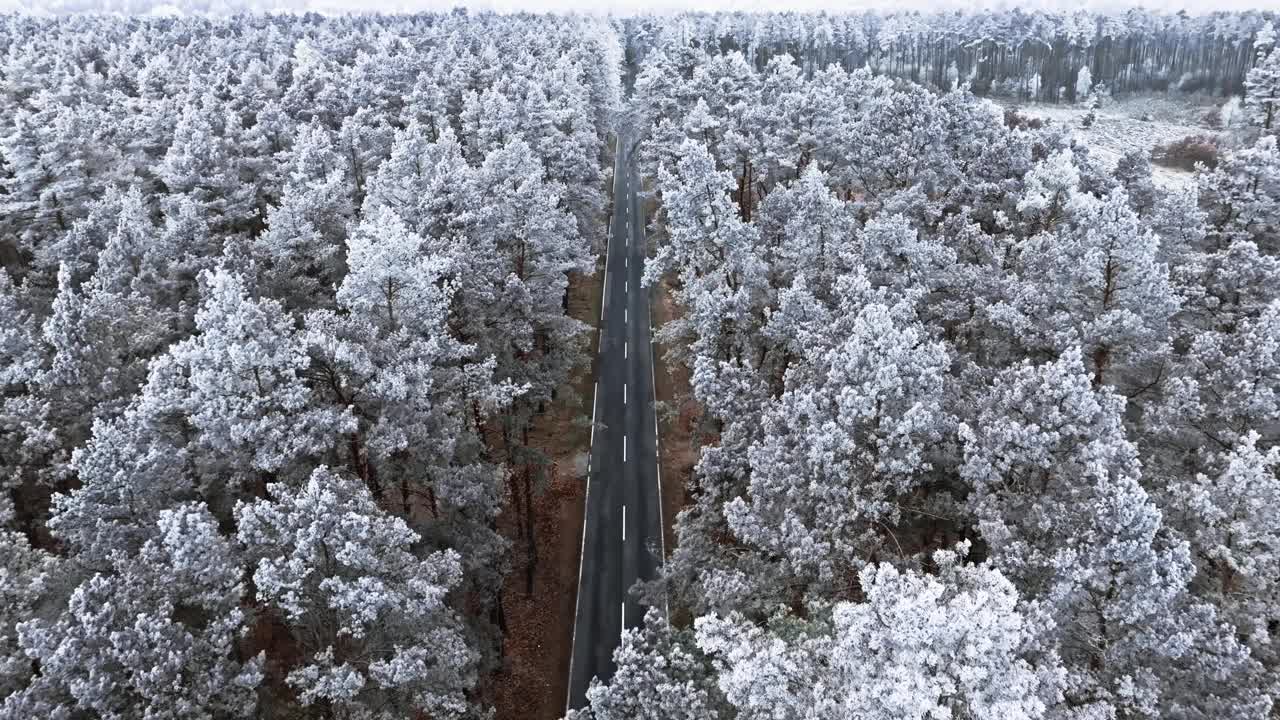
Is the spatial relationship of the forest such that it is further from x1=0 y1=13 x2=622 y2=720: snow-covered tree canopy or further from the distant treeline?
the distant treeline

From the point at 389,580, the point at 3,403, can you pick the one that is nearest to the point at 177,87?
the point at 3,403

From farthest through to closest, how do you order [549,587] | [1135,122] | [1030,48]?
[1030,48], [1135,122], [549,587]

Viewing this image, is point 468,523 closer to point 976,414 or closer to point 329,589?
Answer: point 329,589

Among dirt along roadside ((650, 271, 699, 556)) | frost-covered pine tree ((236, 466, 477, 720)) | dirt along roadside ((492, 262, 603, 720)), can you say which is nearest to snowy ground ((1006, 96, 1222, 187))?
dirt along roadside ((650, 271, 699, 556))

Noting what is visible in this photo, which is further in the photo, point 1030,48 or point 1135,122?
point 1030,48

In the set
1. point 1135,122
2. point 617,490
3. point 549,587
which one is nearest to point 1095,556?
point 549,587

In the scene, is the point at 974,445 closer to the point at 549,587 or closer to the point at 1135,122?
the point at 549,587
